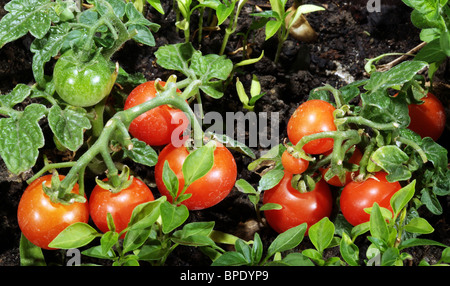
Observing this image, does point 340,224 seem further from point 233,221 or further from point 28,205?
point 28,205

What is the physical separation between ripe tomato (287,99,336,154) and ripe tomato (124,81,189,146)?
25 centimetres

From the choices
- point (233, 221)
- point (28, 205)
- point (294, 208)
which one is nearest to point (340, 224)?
point (294, 208)

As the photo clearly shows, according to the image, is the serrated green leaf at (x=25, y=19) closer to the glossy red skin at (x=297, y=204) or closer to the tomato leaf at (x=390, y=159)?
the glossy red skin at (x=297, y=204)

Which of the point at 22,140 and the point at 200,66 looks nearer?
the point at 22,140

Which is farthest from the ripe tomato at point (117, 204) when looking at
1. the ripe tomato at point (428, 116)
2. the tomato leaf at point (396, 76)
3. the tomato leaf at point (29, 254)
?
the ripe tomato at point (428, 116)

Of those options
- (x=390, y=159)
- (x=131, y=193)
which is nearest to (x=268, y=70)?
(x=390, y=159)

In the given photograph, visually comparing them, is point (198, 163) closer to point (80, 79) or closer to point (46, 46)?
point (80, 79)

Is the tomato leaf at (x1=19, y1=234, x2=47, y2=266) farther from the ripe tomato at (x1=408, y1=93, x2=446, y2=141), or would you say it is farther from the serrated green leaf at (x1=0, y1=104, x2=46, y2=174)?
the ripe tomato at (x1=408, y1=93, x2=446, y2=141)

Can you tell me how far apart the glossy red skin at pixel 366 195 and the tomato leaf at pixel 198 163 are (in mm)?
359

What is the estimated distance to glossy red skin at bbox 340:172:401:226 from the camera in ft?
3.64

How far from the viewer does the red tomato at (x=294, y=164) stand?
3.60 ft

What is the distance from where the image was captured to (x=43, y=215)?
1007 mm

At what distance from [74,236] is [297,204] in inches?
20.1

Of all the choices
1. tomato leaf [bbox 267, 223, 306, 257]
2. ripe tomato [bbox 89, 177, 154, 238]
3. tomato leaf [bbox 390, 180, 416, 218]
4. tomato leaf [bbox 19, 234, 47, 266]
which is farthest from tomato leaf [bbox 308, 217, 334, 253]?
tomato leaf [bbox 19, 234, 47, 266]
